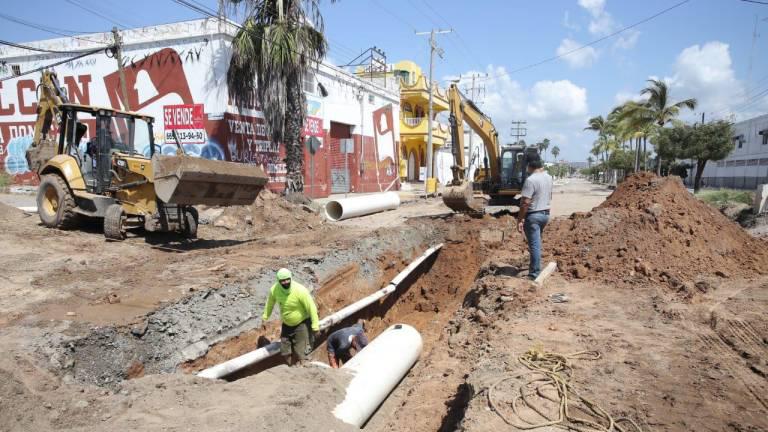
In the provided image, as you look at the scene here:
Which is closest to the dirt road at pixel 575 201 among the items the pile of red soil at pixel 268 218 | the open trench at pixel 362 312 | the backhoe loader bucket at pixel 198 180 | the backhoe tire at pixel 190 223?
the open trench at pixel 362 312

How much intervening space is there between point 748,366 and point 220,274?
6.78 metres

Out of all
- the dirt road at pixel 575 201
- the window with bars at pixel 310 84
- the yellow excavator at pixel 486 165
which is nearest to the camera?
the yellow excavator at pixel 486 165

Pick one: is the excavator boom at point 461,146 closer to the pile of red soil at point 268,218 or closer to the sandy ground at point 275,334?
the pile of red soil at point 268,218

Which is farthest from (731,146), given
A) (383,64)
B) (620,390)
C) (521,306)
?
(620,390)

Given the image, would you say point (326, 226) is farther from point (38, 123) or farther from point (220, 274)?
point (38, 123)

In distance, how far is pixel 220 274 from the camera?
24.6ft

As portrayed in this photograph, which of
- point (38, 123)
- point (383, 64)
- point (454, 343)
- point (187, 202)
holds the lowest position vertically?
point (454, 343)

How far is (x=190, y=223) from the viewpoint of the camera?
33.5 feet

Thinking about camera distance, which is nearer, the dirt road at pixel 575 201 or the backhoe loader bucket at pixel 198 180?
the backhoe loader bucket at pixel 198 180

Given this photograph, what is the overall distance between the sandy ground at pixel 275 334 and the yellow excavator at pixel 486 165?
16.8 feet

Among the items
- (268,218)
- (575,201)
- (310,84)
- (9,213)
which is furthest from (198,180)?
(575,201)

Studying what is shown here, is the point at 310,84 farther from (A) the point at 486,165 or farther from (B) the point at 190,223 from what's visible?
(B) the point at 190,223

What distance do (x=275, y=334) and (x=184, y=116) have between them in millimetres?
12489

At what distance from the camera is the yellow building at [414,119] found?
35469 millimetres
